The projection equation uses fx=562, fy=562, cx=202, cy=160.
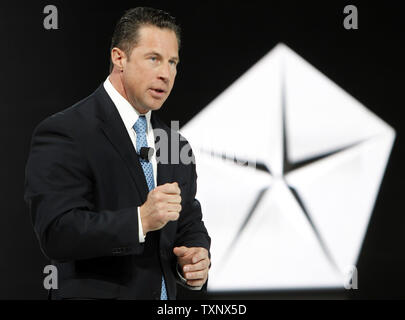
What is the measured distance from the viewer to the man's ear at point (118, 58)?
1836 mm

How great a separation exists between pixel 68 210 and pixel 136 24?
67 centimetres

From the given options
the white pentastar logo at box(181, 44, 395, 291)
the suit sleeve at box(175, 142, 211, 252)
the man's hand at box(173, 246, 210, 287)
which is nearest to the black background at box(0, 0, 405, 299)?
the white pentastar logo at box(181, 44, 395, 291)

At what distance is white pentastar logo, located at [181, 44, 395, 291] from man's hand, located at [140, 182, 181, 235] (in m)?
2.19

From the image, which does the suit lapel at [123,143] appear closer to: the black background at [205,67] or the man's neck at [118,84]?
the man's neck at [118,84]

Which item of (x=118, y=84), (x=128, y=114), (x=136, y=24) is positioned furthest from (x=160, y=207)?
(x=136, y=24)

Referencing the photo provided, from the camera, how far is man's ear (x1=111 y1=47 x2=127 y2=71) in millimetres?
1836

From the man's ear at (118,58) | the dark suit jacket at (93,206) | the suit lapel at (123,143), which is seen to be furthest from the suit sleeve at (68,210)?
the man's ear at (118,58)

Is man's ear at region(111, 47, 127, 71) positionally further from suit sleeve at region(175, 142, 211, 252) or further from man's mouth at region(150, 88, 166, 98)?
suit sleeve at region(175, 142, 211, 252)

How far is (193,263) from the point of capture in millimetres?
1729

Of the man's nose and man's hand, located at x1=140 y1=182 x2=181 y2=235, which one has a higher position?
the man's nose

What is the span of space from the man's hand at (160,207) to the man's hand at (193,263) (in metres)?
0.27
